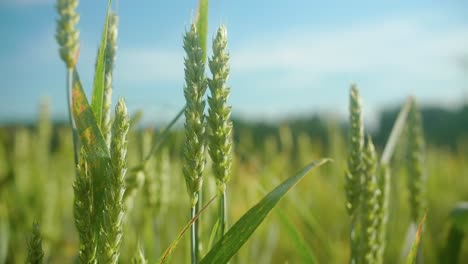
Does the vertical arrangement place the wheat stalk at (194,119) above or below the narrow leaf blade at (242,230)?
above

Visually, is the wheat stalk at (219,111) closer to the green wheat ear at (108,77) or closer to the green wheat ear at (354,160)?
the green wheat ear at (108,77)

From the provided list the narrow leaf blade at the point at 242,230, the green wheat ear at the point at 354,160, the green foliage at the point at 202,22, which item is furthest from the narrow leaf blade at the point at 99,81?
the green wheat ear at the point at 354,160

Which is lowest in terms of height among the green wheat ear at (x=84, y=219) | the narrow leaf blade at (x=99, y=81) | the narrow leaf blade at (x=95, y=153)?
the green wheat ear at (x=84, y=219)

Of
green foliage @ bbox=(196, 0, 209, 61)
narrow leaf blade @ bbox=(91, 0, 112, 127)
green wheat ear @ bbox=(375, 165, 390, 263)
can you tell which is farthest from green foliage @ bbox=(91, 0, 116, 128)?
green wheat ear @ bbox=(375, 165, 390, 263)

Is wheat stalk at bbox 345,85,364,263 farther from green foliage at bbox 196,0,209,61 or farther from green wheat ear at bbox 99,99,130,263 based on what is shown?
green wheat ear at bbox 99,99,130,263

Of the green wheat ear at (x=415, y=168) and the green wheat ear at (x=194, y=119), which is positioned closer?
the green wheat ear at (x=194, y=119)

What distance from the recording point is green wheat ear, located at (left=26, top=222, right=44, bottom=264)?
68 centimetres

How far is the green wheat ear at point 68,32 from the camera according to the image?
31.2 inches

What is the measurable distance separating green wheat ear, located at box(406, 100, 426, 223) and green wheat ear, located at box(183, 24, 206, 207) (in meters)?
0.83

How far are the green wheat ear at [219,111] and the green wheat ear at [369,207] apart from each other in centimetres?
34

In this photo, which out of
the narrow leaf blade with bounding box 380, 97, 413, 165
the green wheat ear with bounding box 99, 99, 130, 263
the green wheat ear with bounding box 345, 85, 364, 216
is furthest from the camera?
the narrow leaf blade with bounding box 380, 97, 413, 165

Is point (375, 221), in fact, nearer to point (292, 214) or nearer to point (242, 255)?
point (242, 255)

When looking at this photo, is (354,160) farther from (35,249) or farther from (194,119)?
(35,249)

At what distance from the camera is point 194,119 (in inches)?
24.9
